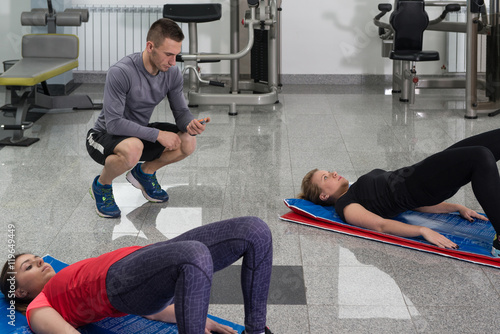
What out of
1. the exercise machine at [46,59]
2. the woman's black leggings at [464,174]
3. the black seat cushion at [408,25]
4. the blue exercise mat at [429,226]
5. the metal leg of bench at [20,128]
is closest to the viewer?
the woman's black leggings at [464,174]

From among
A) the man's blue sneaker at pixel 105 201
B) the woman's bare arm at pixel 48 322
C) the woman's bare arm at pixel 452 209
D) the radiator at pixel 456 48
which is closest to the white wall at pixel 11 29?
the man's blue sneaker at pixel 105 201

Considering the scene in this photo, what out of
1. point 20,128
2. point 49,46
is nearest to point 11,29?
point 49,46

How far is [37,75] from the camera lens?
4684mm

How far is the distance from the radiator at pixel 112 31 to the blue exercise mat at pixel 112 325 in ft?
16.8

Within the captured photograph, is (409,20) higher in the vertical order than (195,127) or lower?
higher

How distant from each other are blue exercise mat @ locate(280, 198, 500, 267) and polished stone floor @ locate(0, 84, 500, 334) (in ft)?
0.14

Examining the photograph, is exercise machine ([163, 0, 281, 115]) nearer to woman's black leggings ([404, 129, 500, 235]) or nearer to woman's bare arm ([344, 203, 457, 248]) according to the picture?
woman's bare arm ([344, 203, 457, 248])

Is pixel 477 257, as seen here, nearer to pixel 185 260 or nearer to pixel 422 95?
pixel 185 260

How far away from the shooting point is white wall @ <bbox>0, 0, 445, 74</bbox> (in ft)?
22.5

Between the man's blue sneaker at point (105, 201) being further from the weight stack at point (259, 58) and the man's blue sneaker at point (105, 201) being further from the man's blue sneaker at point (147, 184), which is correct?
the weight stack at point (259, 58)

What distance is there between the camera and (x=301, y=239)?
9.38 ft

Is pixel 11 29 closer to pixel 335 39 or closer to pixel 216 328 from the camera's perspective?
pixel 335 39

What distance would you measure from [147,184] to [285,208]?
680mm

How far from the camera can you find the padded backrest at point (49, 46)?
529 centimetres
